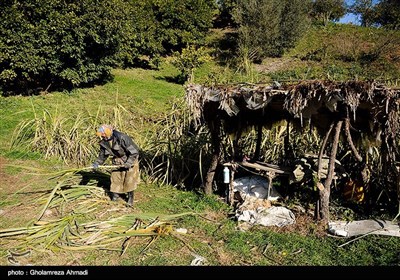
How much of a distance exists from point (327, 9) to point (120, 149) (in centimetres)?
1995

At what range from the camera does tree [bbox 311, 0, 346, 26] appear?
21.1 metres

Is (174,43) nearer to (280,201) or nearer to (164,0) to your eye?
(164,0)

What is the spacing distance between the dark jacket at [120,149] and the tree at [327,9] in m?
18.4

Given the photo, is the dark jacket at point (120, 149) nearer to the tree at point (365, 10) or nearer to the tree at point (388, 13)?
the tree at point (388, 13)

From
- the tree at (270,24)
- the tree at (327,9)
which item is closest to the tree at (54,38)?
the tree at (270,24)

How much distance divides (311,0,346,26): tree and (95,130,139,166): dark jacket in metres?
18.4

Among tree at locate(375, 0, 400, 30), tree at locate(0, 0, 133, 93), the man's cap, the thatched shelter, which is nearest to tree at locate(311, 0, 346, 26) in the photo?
tree at locate(375, 0, 400, 30)

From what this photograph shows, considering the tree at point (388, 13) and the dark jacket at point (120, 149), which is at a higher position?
the tree at point (388, 13)

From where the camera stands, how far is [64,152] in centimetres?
820

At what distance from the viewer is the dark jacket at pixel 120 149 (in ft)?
17.4

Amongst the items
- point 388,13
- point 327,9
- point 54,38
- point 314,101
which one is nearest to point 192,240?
point 314,101

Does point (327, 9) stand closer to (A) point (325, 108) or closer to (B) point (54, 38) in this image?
(B) point (54, 38)

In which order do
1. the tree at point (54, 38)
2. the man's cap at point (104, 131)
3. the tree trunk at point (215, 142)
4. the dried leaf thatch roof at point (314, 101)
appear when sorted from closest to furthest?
the dried leaf thatch roof at point (314, 101) → the man's cap at point (104, 131) → the tree trunk at point (215, 142) → the tree at point (54, 38)

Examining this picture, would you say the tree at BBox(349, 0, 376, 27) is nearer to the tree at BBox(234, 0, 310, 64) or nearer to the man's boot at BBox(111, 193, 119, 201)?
the tree at BBox(234, 0, 310, 64)
